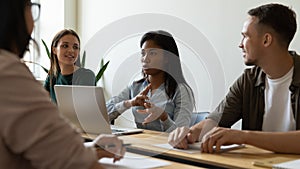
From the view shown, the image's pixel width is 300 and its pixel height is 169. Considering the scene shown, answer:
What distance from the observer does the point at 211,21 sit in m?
3.40

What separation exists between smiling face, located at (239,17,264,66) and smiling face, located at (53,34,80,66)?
1.54 meters

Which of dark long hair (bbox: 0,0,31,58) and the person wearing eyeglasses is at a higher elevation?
dark long hair (bbox: 0,0,31,58)

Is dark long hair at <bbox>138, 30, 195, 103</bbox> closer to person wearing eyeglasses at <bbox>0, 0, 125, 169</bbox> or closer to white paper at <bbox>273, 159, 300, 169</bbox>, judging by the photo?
white paper at <bbox>273, 159, 300, 169</bbox>

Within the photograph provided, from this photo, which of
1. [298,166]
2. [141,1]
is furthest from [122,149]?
[141,1]

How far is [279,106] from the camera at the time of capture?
1.98 m

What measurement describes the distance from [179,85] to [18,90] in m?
1.91

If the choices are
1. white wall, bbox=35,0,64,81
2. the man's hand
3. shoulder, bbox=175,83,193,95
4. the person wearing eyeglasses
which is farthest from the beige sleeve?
white wall, bbox=35,0,64,81

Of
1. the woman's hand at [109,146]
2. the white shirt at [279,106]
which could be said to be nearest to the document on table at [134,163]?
the woman's hand at [109,146]

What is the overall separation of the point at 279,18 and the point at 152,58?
81 centimetres

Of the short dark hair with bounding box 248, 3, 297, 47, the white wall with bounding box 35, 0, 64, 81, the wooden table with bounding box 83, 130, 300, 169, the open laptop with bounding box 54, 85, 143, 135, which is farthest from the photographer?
the white wall with bounding box 35, 0, 64, 81

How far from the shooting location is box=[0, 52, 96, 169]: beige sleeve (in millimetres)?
675

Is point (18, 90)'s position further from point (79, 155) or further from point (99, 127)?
point (99, 127)

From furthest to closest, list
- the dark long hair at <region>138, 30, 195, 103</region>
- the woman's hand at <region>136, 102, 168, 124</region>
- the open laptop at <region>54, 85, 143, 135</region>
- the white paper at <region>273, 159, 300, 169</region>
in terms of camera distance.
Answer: the dark long hair at <region>138, 30, 195, 103</region> < the woman's hand at <region>136, 102, 168, 124</region> < the open laptop at <region>54, 85, 143, 135</region> < the white paper at <region>273, 159, 300, 169</region>

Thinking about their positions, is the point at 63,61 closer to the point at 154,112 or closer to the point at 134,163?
the point at 154,112
